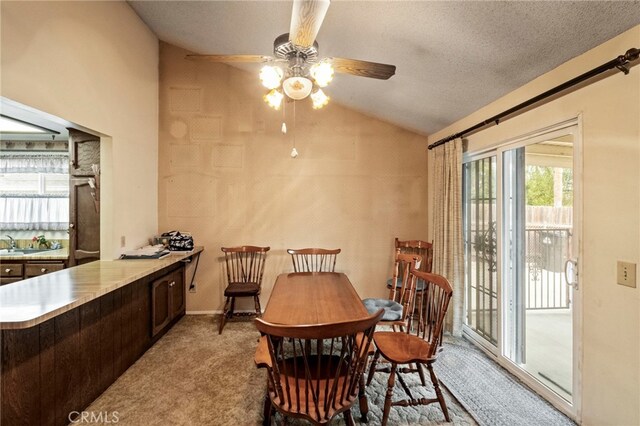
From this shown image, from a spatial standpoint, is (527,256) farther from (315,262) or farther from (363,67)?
(315,262)

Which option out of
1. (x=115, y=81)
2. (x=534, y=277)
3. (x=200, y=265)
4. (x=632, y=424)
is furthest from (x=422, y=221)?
(x=115, y=81)

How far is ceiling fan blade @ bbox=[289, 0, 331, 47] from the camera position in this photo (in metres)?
1.18

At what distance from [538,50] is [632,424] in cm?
224

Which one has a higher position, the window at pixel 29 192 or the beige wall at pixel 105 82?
the beige wall at pixel 105 82

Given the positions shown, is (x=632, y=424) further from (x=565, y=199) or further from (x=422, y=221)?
(x=422, y=221)

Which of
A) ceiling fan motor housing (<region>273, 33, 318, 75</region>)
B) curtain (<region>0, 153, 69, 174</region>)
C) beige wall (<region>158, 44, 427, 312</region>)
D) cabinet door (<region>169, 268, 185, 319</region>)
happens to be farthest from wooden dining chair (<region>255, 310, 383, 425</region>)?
curtain (<region>0, 153, 69, 174</region>)

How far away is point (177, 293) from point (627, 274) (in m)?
3.98

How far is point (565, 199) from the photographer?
2281mm

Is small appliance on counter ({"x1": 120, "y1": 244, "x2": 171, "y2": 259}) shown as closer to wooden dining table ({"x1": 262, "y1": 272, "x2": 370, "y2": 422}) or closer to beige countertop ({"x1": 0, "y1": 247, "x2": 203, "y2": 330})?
beige countertop ({"x1": 0, "y1": 247, "x2": 203, "y2": 330})

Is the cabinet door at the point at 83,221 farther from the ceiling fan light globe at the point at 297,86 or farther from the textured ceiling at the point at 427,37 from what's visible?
the ceiling fan light globe at the point at 297,86

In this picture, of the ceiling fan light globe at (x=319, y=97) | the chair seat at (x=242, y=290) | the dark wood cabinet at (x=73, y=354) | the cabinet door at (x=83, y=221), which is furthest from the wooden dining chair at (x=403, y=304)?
the cabinet door at (x=83, y=221)

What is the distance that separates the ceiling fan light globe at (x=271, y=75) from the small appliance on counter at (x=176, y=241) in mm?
2305

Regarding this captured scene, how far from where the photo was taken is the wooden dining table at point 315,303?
180cm

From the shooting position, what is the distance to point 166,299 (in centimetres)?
308
